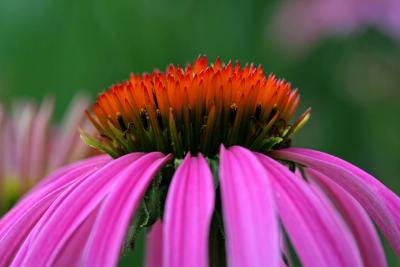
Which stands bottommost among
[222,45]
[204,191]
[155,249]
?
[155,249]

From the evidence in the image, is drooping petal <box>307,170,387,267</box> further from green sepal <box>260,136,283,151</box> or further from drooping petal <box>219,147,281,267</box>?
drooping petal <box>219,147,281,267</box>

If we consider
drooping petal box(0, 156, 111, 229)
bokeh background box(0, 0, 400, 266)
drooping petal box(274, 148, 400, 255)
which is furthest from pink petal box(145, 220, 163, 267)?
bokeh background box(0, 0, 400, 266)

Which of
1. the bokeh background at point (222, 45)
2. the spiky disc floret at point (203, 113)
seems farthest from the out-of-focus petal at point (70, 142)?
the bokeh background at point (222, 45)

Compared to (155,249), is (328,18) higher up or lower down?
higher up

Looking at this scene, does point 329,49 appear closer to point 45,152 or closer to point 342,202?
point 45,152

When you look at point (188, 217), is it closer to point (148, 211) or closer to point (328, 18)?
point (148, 211)

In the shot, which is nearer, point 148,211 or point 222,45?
point 148,211

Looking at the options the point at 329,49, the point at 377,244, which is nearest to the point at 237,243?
the point at 377,244

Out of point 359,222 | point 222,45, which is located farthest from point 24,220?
point 222,45
